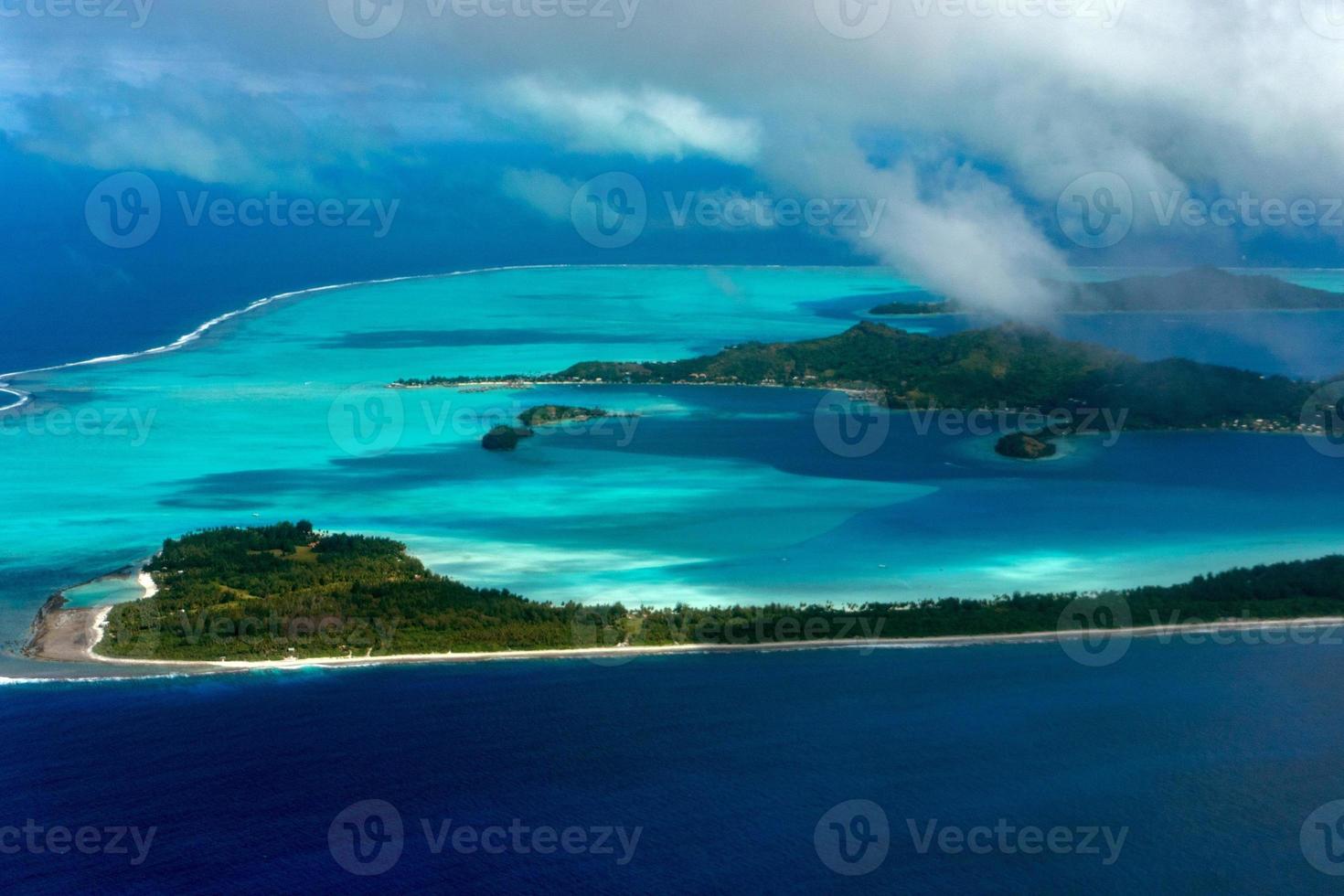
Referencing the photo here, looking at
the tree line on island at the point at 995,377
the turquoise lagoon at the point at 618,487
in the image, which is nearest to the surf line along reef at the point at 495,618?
the turquoise lagoon at the point at 618,487

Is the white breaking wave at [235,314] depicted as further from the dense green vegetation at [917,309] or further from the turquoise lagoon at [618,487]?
the dense green vegetation at [917,309]

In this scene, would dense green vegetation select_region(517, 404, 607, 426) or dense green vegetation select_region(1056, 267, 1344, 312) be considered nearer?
dense green vegetation select_region(517, 404, 607, 426)

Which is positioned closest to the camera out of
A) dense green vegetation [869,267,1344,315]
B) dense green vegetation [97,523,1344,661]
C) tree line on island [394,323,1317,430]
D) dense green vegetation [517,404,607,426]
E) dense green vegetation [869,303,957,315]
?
dense green vegetation [97,523,1344,661]

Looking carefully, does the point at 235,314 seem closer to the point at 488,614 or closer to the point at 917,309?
the point at 917,309

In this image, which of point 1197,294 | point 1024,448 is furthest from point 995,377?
point 1197,294

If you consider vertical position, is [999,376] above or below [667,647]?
above

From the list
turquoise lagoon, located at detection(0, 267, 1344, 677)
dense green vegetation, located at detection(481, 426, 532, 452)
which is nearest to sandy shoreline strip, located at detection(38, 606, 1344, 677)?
turquoise lagoon, located at detection(0, 267, 1344, 677)

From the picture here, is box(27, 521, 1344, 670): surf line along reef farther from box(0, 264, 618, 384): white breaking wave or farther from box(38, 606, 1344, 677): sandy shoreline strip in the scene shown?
box(0, 264, 618, 384): white breaking wave
